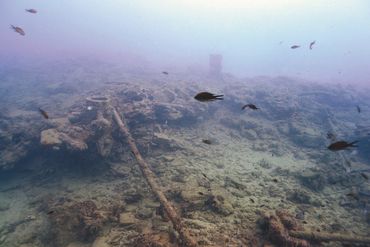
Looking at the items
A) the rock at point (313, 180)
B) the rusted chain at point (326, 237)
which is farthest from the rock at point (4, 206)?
the rock at point (313, 180)

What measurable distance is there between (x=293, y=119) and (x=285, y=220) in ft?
37.7

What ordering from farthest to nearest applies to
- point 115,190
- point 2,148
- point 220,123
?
1. point 220,123
2. point 2,148
3. point 115,190

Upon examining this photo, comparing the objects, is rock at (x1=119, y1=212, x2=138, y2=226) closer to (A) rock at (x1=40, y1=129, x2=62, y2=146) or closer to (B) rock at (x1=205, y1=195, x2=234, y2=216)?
(B) rock at (x1=205, y1=195, x2=234, y2=216)

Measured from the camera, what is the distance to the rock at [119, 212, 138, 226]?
635cm

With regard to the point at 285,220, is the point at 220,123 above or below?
below

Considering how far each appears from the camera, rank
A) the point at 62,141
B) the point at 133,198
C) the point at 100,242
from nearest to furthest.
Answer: the point at 100,242
the point at 133,198
the point at 62,141

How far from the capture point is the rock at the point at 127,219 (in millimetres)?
6352

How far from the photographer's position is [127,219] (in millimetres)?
6488

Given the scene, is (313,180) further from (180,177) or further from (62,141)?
(62,141)

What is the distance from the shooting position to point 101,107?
11.0 meters

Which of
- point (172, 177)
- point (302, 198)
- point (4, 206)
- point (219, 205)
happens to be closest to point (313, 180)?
point (302, 198)

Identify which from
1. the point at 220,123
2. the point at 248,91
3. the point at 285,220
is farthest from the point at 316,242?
the point at 248,91

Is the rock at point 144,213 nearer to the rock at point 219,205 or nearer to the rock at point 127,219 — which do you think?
the rock at point 127,219

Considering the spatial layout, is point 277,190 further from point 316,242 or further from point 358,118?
point 358,118
